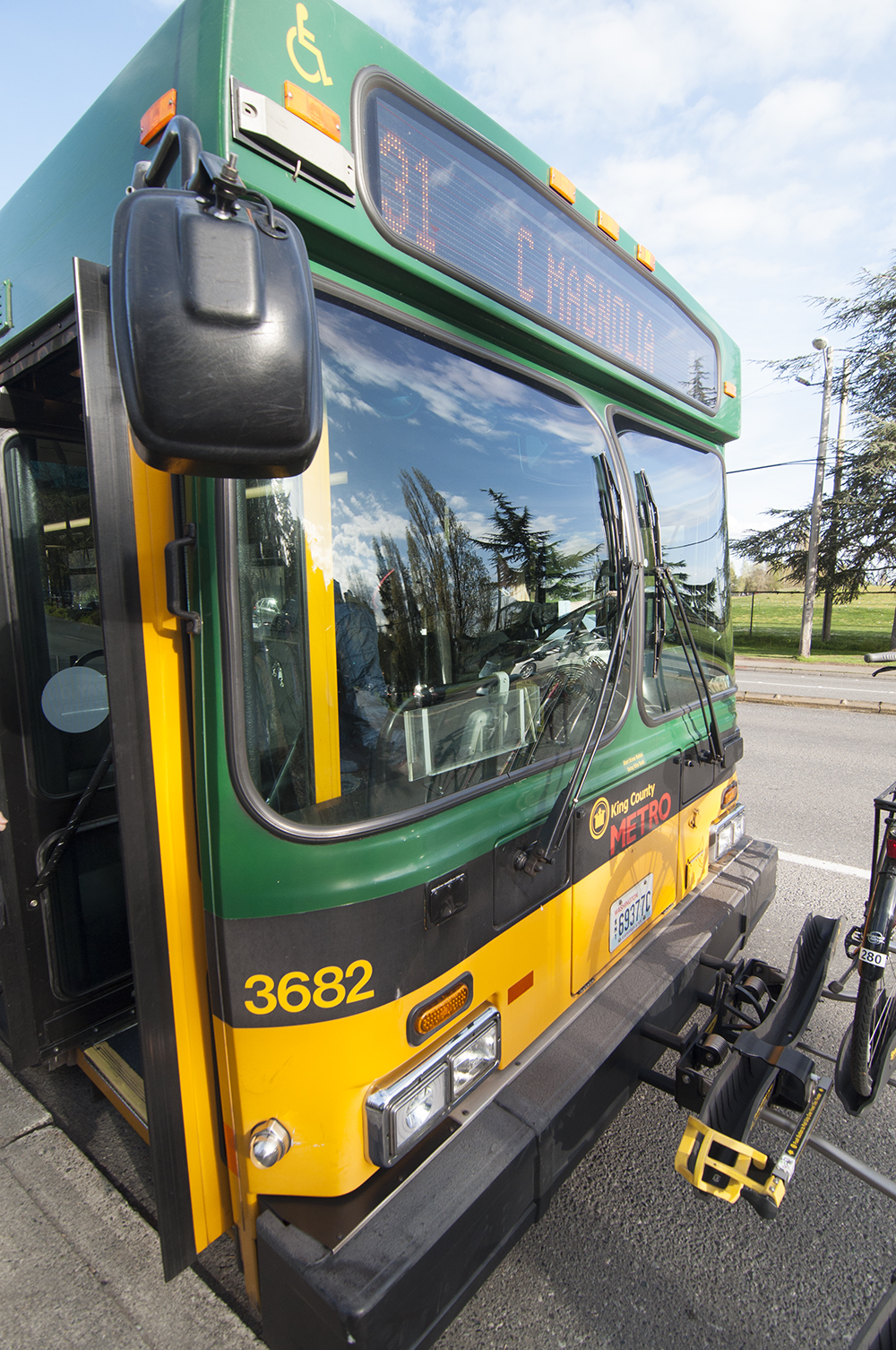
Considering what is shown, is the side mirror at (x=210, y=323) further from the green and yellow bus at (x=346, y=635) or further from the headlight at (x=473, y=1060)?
the headlight at (x=473, y=1060)

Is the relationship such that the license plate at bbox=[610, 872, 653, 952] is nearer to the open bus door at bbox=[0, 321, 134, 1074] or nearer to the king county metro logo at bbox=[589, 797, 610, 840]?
the king county metro logo at bbox=[589, 797, 610, 840]

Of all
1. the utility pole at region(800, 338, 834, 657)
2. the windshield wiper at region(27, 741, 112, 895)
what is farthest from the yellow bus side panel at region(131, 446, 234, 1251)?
the utility pole at region(800, 338, 834, 657)

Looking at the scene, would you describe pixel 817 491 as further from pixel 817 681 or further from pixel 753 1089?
pixel 753 1089

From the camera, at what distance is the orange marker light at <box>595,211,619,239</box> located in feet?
6.51

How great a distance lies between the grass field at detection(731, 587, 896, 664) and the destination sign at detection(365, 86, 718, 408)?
1614 centimetres

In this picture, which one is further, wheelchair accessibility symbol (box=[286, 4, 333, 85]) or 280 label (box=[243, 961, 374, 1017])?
280 label (box=[243, 961, 374, 1017])

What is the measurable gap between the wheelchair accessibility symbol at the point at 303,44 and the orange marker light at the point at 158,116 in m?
0.22

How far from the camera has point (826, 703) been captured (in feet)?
33.9

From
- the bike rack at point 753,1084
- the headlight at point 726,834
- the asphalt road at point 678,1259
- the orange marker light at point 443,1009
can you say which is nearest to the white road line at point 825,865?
the headlight at point 726,834

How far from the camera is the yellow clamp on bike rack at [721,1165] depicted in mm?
1524

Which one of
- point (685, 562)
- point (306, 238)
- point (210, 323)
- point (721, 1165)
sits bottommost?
point (721, 1165)

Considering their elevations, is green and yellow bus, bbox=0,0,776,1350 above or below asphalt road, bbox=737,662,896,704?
above

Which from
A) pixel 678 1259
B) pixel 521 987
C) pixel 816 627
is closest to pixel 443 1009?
pixel 521 987

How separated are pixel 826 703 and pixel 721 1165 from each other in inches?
402
